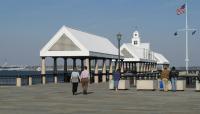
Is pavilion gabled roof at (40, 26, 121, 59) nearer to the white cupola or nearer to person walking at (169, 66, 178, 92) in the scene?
person walking at (169, 66, 178, 92)

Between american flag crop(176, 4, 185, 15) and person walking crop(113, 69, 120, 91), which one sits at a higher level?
american flag crop(176, 4, 185, 15)

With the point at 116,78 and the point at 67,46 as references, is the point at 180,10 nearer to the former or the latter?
the point at 67,46

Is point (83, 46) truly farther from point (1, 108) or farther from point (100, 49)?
point (1, 108)

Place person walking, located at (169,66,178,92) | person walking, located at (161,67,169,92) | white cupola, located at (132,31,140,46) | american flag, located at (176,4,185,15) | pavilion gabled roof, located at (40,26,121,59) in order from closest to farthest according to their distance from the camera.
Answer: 1. person walking, located at (161,67,169,92)
2. person walking, located at (169,66,178,92)
3. pavilion gabled roof, located at (40,26,121,59)
4. american flag, located at (176,4,185,15)
5. white cupola, located at (132,31,140,46)

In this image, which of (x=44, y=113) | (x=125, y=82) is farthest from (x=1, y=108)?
(x=125, y=82)

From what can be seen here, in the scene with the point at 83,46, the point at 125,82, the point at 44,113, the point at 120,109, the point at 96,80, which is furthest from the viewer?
the point at 96,80

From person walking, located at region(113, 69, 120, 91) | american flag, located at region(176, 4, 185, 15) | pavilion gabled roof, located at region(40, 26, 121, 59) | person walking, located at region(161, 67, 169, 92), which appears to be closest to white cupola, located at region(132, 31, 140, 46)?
american flag, located at region(176, 4, 185, 15)

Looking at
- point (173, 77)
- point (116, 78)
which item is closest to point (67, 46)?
point (116, 78)

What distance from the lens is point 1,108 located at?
63.5ft

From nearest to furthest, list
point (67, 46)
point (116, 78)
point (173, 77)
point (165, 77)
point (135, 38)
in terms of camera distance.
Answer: point (165, 77) → point (173, 77) → point (116, 78) → point (67, 46) → point (135, 38)

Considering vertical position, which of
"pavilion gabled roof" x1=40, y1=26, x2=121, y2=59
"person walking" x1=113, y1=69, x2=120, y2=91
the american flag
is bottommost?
"person walking" x1=113, y1=69, x2=120, y2=91

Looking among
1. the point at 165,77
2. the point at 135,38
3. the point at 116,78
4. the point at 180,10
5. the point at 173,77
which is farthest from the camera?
the point at 135,38

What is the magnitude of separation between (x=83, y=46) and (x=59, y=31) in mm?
2726

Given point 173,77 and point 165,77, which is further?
→ point 173,77
